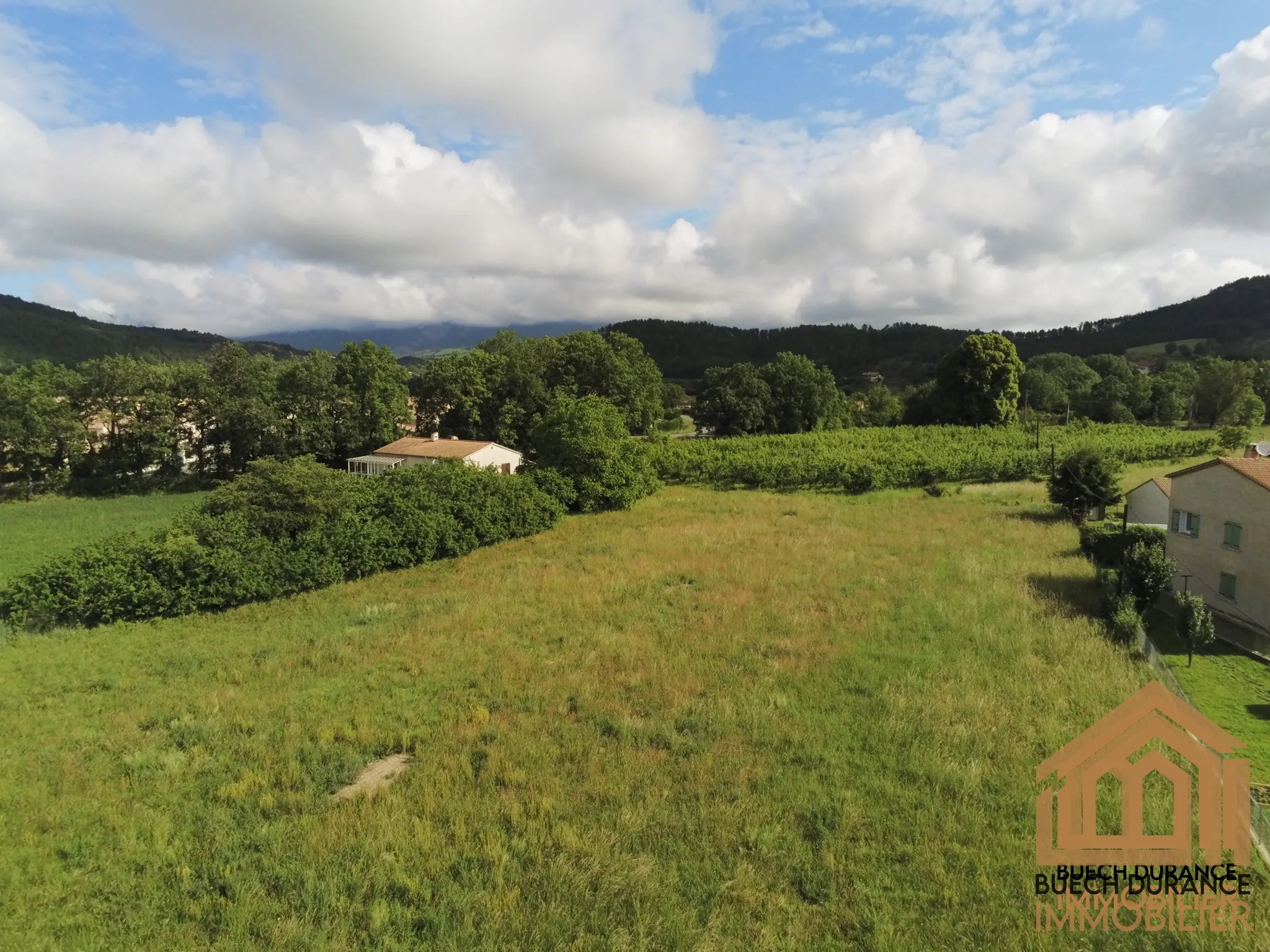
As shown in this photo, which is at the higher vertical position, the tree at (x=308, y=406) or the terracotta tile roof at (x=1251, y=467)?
the tree at (x=308, y=406)

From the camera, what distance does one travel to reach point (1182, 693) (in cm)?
1120

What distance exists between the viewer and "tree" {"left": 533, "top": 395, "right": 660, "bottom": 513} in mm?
33188

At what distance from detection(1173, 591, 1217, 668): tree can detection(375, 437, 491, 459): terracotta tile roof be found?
3506 centimetres

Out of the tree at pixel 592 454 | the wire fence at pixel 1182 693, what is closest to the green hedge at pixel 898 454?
the tree at pixel 592 454

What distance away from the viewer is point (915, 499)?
34.5 m

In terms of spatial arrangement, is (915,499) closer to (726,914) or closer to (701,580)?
(701,580)

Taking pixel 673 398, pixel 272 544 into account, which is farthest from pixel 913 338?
pixel 272 544

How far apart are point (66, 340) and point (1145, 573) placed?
172 metres

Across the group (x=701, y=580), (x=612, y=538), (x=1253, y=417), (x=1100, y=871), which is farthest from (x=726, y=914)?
(x=1253, y=417)

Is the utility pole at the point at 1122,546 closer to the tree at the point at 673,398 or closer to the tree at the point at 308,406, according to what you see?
the tree at the point at 308,406

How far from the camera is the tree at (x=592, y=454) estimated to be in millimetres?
33188

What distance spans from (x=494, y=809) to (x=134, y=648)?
1221cm

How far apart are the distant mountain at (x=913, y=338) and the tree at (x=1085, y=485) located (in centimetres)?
9602

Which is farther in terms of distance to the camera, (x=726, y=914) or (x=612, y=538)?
(x=612, y=538)
